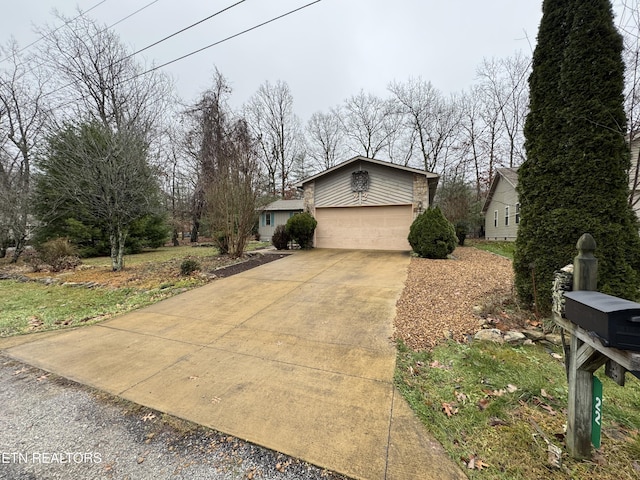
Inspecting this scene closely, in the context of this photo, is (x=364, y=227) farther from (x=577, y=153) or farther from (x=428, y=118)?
(x=428, y=118)

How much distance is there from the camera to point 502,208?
17.3 m

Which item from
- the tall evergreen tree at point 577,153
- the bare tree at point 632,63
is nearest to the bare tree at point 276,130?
the tall evergreen tree at point 577,153

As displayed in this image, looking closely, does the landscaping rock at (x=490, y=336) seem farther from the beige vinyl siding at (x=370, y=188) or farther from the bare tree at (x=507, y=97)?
the bare tree at (x=507, y=97)

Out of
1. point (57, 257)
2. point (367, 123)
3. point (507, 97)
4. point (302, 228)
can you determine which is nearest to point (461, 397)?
point (302, 228)

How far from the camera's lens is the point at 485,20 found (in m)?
5.92

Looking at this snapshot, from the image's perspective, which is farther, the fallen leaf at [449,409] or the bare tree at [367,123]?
the bare tree at [367,123]

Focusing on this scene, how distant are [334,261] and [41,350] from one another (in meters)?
6.60

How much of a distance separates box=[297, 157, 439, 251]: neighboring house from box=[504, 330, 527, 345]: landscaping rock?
785cm

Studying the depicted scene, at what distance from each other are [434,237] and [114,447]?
337 inches

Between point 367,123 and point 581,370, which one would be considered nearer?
point 581,370

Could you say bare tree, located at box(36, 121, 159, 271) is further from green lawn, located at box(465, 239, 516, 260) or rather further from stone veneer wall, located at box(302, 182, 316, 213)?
green lawn, located at box(465, 239, 516, 260)

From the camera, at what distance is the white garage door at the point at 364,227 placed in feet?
36.1

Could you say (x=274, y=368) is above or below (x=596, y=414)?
below

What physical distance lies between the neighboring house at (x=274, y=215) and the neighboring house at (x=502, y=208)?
13200 mm
